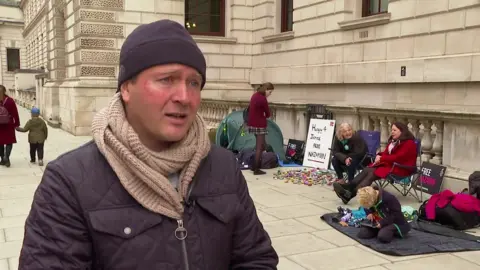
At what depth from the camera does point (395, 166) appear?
7457 millimetres

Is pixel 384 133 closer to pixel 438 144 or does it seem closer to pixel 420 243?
pixel 438 144

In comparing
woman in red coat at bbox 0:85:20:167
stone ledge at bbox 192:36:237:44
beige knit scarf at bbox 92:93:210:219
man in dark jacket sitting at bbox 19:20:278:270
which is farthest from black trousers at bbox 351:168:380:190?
stone ledge at bbox 192:36:237:44

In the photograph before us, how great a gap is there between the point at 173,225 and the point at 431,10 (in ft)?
36.5

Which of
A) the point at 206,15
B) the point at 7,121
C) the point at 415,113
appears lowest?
the point at 7,121

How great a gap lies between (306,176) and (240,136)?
282 cm

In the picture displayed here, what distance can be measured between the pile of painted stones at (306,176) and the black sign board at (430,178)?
1.78 metres

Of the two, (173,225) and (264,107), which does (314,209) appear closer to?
(264,107)

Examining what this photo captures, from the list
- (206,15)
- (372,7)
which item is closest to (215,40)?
(206,15)

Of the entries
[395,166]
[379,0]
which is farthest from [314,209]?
[379,0]

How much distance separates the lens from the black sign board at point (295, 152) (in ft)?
38.0

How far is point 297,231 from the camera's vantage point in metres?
6.03

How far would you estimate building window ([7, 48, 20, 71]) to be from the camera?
61062 mm

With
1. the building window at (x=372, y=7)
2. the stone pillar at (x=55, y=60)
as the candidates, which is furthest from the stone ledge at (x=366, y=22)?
the stone pillar at (x=55, y=60)

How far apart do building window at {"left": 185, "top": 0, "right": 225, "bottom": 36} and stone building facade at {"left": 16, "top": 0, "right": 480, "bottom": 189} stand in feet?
0.13
